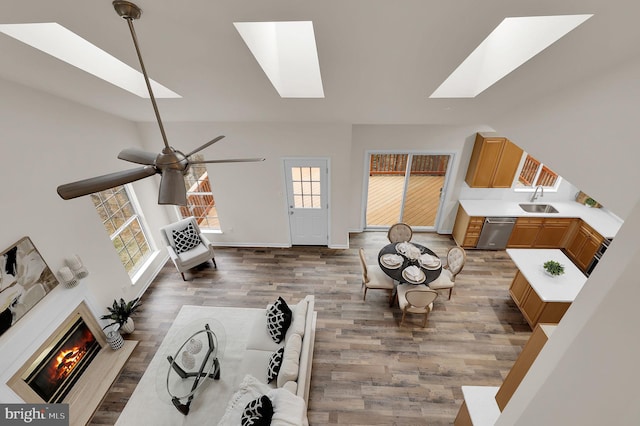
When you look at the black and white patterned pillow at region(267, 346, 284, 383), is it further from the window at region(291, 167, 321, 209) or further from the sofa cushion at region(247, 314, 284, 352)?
the window at region(291, 167, 321, 209)

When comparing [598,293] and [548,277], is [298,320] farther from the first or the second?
[548,277]

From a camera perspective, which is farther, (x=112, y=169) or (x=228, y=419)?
(x=112, y=169)

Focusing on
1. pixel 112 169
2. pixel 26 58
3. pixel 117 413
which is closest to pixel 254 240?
pixel 112 169

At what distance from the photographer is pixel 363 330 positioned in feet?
13.8

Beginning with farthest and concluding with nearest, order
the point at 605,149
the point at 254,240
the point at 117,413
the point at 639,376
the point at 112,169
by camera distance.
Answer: the point at 254,240 < the point at 112,169 < the point at 117,413 < the point at 605,149 < the point at 639,376

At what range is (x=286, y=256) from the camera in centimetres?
574

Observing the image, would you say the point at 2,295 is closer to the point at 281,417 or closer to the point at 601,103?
the point at 281,417

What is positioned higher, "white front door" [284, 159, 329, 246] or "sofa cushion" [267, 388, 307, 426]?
"white front door" [284, 159, 329, 246]

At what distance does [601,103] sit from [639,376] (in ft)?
5.15

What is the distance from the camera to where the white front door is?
5.13m

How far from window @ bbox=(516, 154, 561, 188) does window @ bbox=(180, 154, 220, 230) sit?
21.3 feet

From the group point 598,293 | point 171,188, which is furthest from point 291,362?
point 598,293

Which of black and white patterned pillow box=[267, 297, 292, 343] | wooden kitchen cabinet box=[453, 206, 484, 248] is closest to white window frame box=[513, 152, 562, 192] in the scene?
wooden kitchen cabinet box=[453, 206, 484, 248]

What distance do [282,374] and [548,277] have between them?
3964mm
